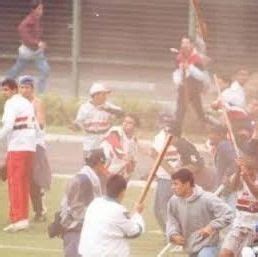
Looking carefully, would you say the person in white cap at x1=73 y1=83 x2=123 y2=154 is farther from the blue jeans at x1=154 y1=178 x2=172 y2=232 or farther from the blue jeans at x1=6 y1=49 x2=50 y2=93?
the blue jeans at x1=6 y1=49 x2=50 y2=93

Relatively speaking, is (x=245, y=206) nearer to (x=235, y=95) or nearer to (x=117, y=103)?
(x=235, y=95)

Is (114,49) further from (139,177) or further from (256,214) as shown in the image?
(256,214)

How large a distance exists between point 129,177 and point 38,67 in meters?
12.0

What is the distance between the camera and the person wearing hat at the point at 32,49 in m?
35.8

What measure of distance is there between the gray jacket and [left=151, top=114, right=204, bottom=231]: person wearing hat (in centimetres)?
383

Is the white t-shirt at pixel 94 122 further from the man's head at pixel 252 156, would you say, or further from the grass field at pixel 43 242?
the man's head at pixel 252 156

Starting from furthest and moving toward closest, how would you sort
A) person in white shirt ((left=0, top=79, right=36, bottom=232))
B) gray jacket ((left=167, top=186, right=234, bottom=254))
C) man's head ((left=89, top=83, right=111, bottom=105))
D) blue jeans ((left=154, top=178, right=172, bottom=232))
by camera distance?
man's head ((left=89, top=83, right=111, bottom=105)) → person in white shirt ((left=0, top=79, right=36, bottom=232)) → blue jeans ((left=154, top=178, right=172, bottom=232)) → gray jacket ((left=167, top=186, right=234, bottom=254))

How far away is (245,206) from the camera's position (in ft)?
60.6

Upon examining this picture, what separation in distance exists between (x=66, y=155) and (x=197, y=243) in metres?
12.5

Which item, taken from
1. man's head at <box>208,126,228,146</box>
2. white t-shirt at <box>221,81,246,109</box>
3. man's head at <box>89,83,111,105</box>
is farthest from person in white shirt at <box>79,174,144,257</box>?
white t-shirt at <box>221,81,246,109</box>

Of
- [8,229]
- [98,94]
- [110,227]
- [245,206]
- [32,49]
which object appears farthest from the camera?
[32,49]

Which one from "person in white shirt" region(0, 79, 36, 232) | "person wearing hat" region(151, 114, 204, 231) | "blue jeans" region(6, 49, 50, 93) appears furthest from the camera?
"blue jeans" region(6, 49, 50, 93)

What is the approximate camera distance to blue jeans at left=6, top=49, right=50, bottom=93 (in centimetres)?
3544

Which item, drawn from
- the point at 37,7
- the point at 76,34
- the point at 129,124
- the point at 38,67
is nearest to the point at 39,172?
the point at 129,124
